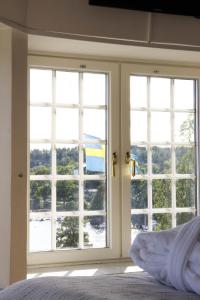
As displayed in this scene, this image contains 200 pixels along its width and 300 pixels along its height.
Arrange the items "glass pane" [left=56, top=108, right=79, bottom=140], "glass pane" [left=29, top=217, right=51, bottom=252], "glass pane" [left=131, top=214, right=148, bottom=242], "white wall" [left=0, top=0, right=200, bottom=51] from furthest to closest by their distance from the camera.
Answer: "glass pane" [left=131, top=214, right=148, bottom=242]
"glass pane" [left=56, top=108, right=79, bottom=140]
"glass pane" [left=29, top=217, right=51, bottom=252]
"white wall" [left=0, top=0, right=200, bottom=51]

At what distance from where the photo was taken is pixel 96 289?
85 centimetres

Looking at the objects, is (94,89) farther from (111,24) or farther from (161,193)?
(161,193)

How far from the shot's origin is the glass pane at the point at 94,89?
9.88 ft

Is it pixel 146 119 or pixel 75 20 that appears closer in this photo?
pixel 75 20

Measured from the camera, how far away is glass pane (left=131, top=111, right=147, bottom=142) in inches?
122

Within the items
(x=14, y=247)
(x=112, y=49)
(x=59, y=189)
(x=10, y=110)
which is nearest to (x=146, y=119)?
(x=112, y=49)

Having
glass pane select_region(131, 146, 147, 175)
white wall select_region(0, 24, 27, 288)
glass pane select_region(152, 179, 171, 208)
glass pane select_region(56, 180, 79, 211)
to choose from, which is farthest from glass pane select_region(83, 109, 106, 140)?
white wall select_region(0, 24, 27, 288)

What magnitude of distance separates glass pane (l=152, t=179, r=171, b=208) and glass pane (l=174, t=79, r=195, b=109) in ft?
1.88

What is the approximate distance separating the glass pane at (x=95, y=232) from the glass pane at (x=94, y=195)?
0.08m

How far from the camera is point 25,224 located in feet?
8.05

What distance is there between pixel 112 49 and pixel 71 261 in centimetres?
143

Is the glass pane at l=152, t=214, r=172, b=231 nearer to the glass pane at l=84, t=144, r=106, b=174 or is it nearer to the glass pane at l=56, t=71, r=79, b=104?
the glass pane at l=84, t=144, r=106, b=174

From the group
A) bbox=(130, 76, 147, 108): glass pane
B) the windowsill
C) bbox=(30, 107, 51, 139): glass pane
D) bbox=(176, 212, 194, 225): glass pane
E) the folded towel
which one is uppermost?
bbox=(130, 76, 147, 108): glass pane

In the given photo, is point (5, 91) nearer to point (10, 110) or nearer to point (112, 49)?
point (10, 110)
